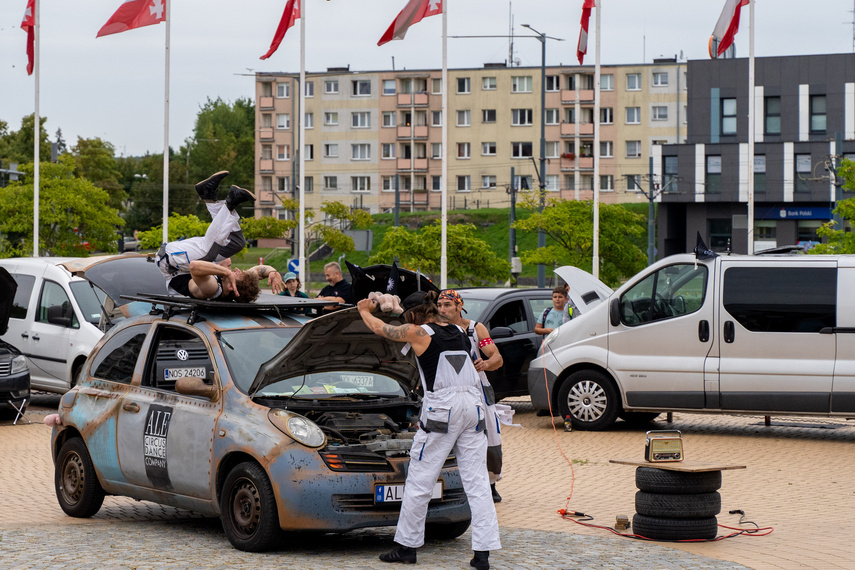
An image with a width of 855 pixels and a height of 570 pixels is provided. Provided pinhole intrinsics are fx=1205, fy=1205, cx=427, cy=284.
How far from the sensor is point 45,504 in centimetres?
1023

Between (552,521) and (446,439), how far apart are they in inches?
90.3

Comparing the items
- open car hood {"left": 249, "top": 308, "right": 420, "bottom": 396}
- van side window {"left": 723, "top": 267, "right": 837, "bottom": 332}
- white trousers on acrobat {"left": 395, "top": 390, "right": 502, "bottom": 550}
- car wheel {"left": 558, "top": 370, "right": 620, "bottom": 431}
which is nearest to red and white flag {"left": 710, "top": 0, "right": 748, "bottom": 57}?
van side window {"left": 723, "top": 267, "right": 837, "bottom": 332}

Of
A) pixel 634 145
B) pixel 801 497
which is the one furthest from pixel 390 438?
pixel 634 145

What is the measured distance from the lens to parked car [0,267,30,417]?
15.9 metres

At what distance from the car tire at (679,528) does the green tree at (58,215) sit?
134 ft

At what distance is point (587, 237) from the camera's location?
47625 millimetres

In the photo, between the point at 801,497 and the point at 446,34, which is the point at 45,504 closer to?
the point at 801,497

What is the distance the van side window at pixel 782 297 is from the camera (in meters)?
14.3

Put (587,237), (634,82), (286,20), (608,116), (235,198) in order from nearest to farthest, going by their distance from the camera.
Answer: (235,198) < (286,20) < (587,237) < (634,82) < (608,116)

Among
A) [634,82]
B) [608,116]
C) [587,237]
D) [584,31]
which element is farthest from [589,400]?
[608,116]

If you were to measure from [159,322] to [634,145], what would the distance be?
9030cm

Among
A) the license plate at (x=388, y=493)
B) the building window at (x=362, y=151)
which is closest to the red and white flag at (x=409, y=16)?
the license plate at (x=388, y=493)

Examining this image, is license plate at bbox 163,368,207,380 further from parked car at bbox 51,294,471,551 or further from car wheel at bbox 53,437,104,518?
car wheel at bbox 53,437,104,518

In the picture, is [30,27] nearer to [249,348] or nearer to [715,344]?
[715,344]
